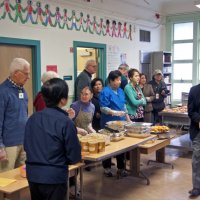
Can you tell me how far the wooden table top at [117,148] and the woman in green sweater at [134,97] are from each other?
0.93 meters

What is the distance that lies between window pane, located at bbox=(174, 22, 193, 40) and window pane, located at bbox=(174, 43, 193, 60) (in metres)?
0.20

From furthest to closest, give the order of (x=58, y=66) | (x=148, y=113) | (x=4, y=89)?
1. (x=148, y=113)
2. (x=58, y=66)
3. (x=4, y=89)

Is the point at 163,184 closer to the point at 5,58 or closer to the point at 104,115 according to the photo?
the point at 104,115

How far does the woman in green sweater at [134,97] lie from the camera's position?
14.7 feet

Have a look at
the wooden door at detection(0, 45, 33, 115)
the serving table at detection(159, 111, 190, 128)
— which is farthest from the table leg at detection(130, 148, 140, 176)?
the wooden door at detection(0, 45, 33, 115)

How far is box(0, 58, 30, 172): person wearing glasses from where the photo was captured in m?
2.84

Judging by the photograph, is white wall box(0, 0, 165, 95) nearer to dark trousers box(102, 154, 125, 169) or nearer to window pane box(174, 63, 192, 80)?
dark trousers box(102, 154, 125, 169)

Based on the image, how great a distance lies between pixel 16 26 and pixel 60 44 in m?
1.02

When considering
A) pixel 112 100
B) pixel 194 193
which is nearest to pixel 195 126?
pixel 194 193

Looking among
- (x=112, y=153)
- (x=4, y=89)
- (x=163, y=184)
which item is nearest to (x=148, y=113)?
(x=163, y=184)

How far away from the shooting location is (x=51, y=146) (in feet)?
6.23

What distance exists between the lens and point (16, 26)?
476 cm

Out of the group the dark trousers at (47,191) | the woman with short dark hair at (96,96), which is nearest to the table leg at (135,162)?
the woman with short dark hair at (96,96)

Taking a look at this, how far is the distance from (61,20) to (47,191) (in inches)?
160
